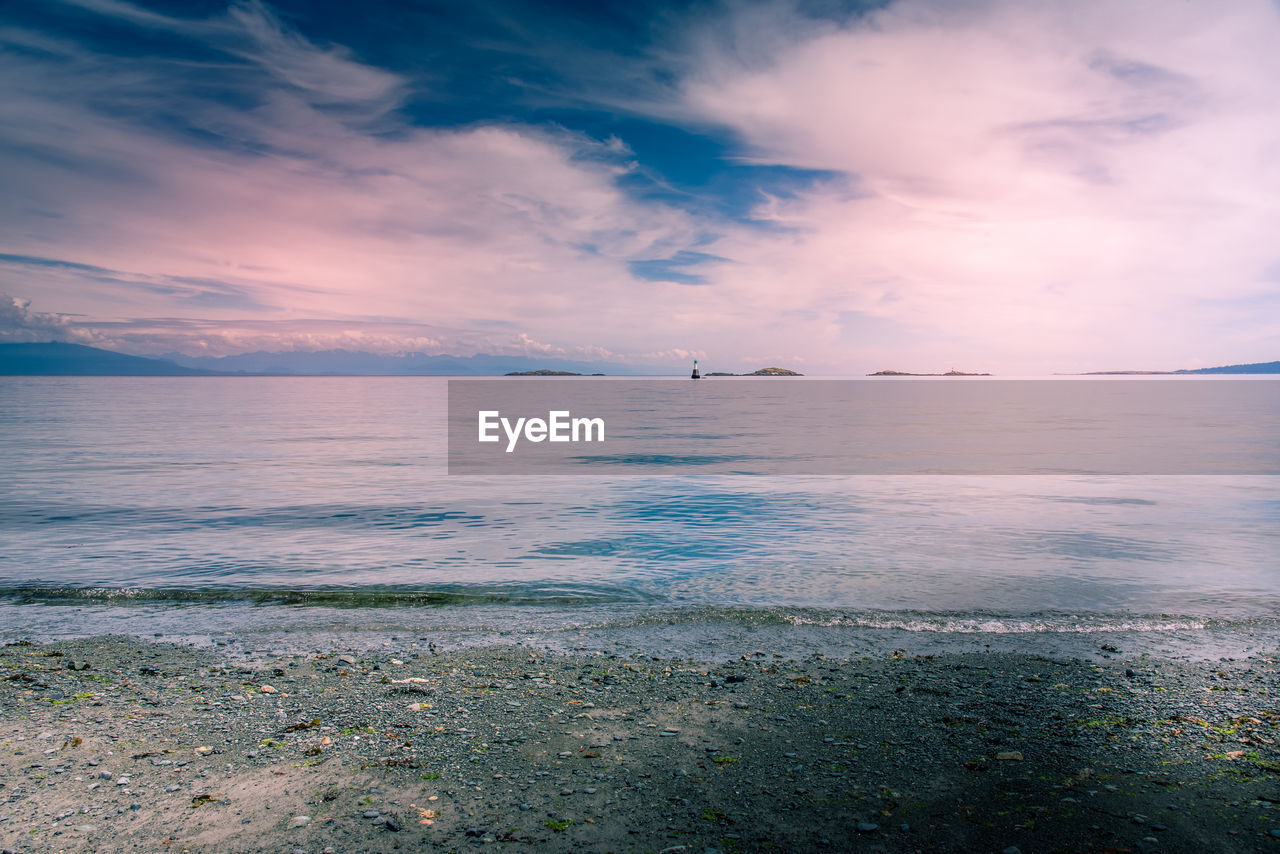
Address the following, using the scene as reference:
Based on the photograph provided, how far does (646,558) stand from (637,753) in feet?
32.9

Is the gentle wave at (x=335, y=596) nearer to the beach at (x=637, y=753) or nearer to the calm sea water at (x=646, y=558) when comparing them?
the calm sea water at (x=646, y=558)

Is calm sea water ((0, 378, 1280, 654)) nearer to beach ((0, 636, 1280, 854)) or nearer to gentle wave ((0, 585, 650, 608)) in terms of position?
gentle wave ((0, 585, 650, 608))

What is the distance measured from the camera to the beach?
227 inches

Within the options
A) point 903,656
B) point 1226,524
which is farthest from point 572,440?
point 903,656

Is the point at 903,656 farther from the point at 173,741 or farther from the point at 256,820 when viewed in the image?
the point at 173,741

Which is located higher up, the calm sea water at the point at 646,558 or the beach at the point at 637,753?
the beach at the point at 637,753

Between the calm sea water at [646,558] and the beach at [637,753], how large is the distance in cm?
169

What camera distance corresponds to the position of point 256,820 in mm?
A: 5871

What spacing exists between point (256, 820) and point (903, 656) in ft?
26.2

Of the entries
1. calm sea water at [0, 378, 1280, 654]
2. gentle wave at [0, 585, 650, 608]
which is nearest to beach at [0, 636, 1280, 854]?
calm sea water at [0, 378, 1280, 654]

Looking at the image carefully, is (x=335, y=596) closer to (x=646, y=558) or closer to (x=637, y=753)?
(x=646, y=558)

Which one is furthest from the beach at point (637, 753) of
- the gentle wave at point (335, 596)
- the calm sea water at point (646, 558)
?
the gentle wave at point (335, 596)

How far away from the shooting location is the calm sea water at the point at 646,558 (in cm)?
1175

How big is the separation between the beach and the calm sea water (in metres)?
1.69
